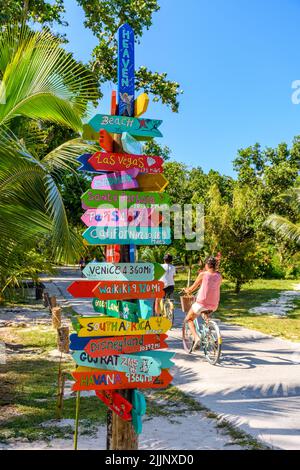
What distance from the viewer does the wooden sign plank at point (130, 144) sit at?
3.26 m

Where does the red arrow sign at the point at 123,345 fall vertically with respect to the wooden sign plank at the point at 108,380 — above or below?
above

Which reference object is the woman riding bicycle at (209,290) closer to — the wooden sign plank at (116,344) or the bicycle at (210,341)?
the bicycle at (210,341)

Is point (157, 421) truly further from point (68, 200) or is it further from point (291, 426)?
point (68, 200)

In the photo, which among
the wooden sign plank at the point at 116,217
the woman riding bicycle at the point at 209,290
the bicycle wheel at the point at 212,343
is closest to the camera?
the wooden sign plank at the point at 116,217

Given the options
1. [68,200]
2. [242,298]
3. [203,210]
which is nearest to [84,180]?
[68,200]

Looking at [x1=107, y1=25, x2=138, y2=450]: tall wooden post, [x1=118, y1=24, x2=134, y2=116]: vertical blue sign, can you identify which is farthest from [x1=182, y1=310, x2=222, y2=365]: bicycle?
[x1=118, y1=24, x2=134, y2=116]: vertical blue sign

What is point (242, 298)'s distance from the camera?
17125 millimetres

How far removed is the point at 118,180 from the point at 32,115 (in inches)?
77.0

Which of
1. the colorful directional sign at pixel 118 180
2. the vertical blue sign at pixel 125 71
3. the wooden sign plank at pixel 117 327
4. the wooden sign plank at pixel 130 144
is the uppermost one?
the vertical blue sign at pixel 125 71

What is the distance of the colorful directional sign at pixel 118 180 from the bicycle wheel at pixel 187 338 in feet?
16.4

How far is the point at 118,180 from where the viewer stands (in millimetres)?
3289

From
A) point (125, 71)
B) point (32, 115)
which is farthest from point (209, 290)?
point (125, 71)

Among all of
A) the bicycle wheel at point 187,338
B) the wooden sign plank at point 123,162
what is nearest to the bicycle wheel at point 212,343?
the bicycle wheel at point 187,338

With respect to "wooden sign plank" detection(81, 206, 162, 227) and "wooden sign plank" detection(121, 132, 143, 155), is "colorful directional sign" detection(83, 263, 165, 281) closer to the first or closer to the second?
→ "wooden sign plank" detection(81, 206, 162, 227)
